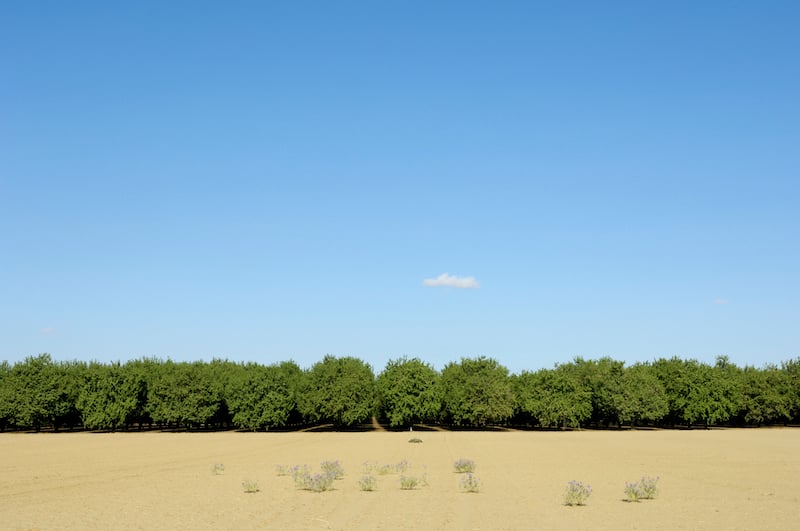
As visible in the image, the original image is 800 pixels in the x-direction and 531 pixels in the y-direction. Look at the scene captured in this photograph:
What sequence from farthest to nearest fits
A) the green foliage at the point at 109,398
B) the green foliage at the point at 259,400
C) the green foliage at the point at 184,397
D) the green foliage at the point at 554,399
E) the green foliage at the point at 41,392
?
the green foliage at the point at 554,399 < the green foliage at the point at 259,400 < the green foliage at the point at 109,398 < the green foliage at the point at 184,397 < the green foliage at the point at 41,392

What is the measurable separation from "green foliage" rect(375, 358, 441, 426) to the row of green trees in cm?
16

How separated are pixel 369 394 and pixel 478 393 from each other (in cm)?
1730

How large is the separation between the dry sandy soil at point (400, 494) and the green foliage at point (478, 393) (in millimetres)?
52260

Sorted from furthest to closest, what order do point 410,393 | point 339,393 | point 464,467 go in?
point 410,393 < point 339,393 < point 464,467

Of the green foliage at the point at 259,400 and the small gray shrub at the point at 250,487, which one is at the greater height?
the green foliage at the point at 259,400

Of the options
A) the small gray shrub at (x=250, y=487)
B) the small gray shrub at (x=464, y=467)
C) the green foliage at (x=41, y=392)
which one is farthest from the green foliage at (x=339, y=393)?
the small gray shrub at (x=250, y=487)

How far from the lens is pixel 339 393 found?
109 metres

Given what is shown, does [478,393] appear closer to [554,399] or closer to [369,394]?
[554,399]

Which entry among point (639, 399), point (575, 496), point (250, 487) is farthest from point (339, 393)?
point (575, 496)

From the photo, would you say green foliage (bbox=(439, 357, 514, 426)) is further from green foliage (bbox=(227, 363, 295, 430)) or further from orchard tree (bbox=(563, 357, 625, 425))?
green foliage (bbox=(227, 363, 295, 430))

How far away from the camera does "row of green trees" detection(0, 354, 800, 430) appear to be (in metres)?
108

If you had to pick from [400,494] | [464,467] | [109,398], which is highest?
[109,398]

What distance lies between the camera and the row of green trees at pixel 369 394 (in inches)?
4267

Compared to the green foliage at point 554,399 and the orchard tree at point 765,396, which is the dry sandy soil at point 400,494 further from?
the orchard tree at point 765,396
